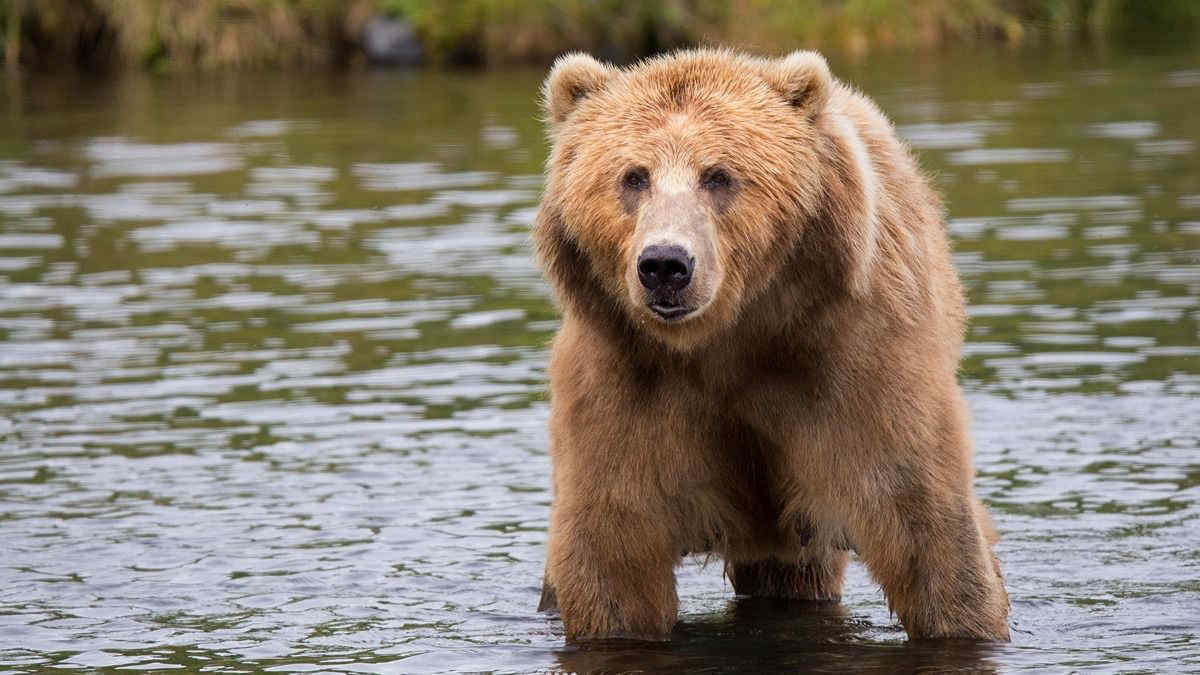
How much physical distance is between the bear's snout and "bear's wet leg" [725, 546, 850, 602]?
2172 mm

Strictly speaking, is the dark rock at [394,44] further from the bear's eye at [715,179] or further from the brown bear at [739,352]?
the bear's eye at [715,179]

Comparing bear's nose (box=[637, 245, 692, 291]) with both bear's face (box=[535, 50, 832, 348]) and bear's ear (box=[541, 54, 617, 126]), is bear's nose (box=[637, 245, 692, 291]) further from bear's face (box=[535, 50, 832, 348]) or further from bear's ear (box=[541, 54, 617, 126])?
bear's ear (box=[541, 54, 617, 126])

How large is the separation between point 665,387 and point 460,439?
14.3 feet

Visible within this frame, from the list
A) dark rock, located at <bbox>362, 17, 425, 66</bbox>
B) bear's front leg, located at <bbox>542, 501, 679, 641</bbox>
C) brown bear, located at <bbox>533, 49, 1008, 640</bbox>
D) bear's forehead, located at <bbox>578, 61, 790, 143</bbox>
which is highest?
bear's forehead, located at <bbox>578, 61, 790, 143</bbox>

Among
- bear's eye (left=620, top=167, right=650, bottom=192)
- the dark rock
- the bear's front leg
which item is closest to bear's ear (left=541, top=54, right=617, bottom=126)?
bear's eye (left=620, top=167, right=650, bottom=192)

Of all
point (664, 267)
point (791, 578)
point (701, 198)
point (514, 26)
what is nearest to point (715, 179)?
point (701, 198)

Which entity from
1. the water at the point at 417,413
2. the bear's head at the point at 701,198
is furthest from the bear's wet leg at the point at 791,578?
the bear's head at the point at 701,198

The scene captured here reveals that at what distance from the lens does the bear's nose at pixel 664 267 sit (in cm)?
582

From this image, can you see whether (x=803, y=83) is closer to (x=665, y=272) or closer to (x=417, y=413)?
(x=665, y=272)

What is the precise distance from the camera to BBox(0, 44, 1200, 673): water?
24.8ft

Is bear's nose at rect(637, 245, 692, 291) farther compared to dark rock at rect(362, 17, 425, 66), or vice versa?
dark rock at rect(362, 17, 425, 66)

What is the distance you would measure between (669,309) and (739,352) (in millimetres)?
459

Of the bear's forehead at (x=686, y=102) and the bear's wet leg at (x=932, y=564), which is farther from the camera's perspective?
the bear's wet leg at (x=932, y=564)

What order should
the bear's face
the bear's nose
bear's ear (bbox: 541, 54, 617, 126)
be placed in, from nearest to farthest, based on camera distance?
the bear's nose < the bear's face < bear's ear (bbox: 541, 54, 617, 126)
